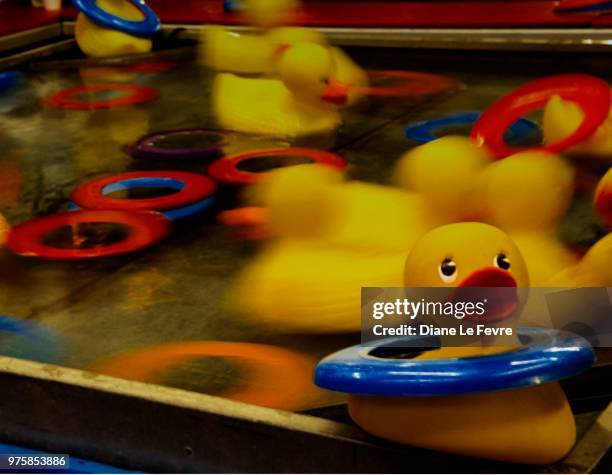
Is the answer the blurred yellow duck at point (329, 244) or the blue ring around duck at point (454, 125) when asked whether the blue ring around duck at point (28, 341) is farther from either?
the blue ring around duck at point (454, 125)

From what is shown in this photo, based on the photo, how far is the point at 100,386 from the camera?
1.15 m

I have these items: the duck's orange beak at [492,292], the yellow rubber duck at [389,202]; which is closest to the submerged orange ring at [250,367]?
the yellow rubber duck at [389,202]

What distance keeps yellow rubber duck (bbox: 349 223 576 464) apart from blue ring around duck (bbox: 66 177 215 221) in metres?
0.89

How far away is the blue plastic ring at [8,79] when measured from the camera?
120 inches

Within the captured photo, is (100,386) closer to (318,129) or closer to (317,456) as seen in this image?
(317,456)

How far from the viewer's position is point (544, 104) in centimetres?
210

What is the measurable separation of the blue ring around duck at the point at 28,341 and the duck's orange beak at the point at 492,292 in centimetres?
60

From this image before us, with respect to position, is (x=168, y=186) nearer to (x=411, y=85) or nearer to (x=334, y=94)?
(x=334, y=94)

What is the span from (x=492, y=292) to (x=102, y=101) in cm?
203

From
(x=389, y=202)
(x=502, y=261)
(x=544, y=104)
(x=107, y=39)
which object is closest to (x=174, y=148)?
(x=544, y=104)

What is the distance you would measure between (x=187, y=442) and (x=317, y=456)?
15cm

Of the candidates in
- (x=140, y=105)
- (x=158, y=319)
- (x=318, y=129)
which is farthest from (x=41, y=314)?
(x=140, y=105)

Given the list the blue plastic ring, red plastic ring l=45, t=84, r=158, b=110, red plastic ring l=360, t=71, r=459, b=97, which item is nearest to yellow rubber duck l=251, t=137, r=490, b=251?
red plastic ring l=360, t=71, r=459, b=97

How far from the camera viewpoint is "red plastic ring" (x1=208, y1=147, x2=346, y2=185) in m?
2.02
